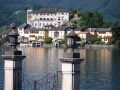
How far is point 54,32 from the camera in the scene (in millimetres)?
89375

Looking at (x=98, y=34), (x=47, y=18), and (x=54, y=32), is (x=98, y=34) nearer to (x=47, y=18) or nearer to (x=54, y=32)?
(x=54, y=32)

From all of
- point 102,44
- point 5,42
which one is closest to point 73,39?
point 102,44

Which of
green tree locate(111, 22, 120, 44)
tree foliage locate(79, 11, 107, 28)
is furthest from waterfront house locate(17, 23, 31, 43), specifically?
green tree locate(111, 22, 120, 44)

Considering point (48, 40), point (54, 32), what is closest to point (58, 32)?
point (54, 32)

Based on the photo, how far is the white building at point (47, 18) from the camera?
101 meters

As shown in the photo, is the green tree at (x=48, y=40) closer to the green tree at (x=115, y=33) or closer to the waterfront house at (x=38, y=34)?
the waterfront house at (x=38, y=34)

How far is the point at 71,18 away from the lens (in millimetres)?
98125

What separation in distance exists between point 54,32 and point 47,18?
1593 centimetres

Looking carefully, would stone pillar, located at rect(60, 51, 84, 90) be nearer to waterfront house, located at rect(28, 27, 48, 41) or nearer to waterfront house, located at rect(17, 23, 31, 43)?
waterfront house, located at rect(28, 27, 48, 41)

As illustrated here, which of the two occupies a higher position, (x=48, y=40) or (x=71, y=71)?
(x=48, y=40)

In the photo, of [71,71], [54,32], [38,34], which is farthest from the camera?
[38,34]

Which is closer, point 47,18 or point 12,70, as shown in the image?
point 12,70

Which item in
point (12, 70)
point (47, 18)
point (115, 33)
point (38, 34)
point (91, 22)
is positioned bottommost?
point (12, 70)

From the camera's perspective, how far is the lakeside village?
83.5 meters
